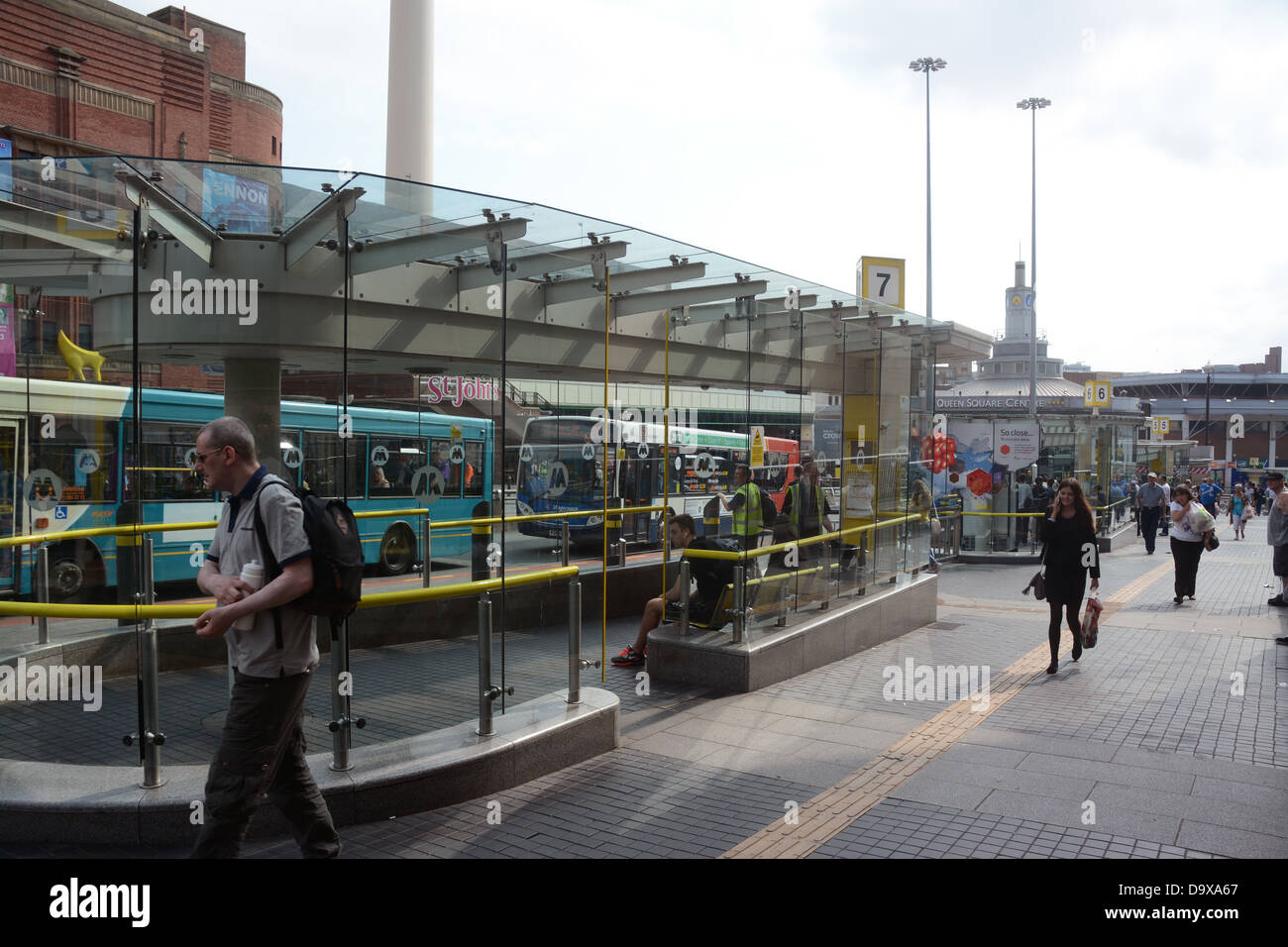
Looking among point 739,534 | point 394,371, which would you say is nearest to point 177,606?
point 394,371

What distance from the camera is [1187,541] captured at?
520 inches

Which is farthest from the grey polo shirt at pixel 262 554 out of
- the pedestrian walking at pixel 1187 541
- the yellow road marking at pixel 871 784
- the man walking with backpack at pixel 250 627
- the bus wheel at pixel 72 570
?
the pedestrian walking at pixel 1187 541

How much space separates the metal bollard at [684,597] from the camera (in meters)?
7.80

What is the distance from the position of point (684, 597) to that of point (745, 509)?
92cm

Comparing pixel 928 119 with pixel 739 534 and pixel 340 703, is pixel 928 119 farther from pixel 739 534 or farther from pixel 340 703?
pixel 340 703

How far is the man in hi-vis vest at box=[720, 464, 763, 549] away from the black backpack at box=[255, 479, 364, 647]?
4888mm

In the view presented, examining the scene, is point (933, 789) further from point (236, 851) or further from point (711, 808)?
point (236, 851)

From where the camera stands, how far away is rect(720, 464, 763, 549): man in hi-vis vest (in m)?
8.24

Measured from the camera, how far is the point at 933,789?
5.41 m

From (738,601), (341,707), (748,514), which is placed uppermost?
(748,514)

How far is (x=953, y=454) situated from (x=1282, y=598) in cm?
810

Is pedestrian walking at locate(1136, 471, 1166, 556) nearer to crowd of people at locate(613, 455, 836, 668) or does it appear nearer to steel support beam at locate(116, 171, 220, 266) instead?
crowd of people at locate(613, 455, 836, 668)

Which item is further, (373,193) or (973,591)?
(973,591)
